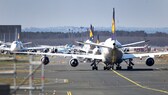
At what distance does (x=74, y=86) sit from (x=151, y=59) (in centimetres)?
2915

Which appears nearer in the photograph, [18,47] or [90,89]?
[90,89]

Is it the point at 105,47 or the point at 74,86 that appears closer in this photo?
the point at 74,86

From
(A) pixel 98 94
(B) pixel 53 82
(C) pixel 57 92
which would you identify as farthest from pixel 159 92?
(B) pixel 53 82

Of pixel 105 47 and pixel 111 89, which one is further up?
pixel 105 47

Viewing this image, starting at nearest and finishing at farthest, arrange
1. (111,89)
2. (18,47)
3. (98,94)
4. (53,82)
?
(98,94) → (111,89) → (53,82) → (18,47)

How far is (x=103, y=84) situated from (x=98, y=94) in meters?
10.3

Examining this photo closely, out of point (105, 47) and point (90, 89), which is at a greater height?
point (105, 47)

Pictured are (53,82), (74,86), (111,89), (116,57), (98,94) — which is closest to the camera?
(98,94)

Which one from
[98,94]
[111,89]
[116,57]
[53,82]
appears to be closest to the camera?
[98,94]

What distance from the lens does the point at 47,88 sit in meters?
45.3

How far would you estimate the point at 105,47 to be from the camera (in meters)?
73.0

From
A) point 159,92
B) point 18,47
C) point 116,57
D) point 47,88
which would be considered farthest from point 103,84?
point 18,47

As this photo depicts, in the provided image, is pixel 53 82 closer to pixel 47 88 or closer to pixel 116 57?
pixel 47 88

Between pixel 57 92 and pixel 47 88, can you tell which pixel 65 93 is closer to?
pixel 57 92
